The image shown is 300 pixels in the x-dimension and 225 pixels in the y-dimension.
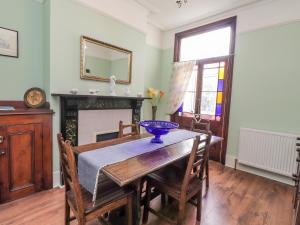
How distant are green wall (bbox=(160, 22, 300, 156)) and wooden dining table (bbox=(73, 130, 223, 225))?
5.89 feet

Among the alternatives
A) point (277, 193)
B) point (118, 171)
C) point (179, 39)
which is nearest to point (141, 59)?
point (179, 39)

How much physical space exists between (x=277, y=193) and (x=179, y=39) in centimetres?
362

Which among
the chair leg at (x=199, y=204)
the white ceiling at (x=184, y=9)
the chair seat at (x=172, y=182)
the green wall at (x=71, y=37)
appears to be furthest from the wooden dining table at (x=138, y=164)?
the white ceiling at (x=184, y=9)

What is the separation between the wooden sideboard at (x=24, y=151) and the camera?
6.27 feet

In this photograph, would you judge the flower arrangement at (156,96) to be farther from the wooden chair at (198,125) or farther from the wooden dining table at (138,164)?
the wooden dining table at (138,164)

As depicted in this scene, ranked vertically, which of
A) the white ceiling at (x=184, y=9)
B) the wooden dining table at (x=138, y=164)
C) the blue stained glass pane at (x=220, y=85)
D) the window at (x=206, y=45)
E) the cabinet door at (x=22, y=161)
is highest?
the white ceiling at (x=184, y=9)

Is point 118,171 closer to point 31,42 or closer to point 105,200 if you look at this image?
point 105,200

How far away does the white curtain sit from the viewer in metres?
3.91

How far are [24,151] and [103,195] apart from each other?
1352 millimetres

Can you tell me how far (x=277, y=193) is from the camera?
2408 millimetres

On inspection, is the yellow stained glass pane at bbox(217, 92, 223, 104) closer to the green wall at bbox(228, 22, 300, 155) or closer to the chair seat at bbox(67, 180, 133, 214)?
the green wall at bbox(228, 22, 300, 155)

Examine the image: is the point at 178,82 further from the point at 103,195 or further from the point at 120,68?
the point at 103,195

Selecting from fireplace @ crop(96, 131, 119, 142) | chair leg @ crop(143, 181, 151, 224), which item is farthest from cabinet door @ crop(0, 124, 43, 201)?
chair leg @ crop(143, 181, 151, 224)

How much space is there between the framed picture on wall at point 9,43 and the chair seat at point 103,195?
1988mm
